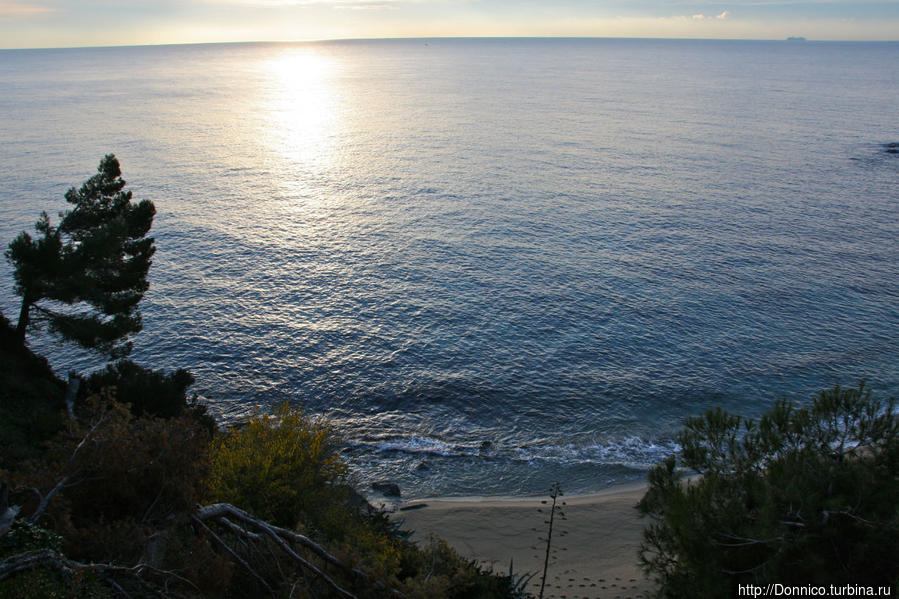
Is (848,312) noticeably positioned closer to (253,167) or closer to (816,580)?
(816,580)

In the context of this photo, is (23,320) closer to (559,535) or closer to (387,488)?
(387,488)

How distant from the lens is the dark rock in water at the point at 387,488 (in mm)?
33406

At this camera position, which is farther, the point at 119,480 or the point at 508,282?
the point at 508,282

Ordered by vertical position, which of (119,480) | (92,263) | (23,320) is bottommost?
(23,320)

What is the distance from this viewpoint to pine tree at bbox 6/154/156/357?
3020 cm

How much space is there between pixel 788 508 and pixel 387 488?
22167 millimetres

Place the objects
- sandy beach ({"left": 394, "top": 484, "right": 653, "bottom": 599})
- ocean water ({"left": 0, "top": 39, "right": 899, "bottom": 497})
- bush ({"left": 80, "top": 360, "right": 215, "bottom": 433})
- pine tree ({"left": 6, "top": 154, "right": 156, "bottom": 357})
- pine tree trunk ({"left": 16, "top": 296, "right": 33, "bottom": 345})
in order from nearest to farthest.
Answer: sandy beach ({"left": 394, "top": 484, "right": 653, "bottom": 599}), pine tree ({"left": 6, "top": 154, "right": 156, "bottom": 357}), bush ({"left": 80, "top": 360, "right": 215, "bottom": 433}), pine tree trunk ({"left": 16, "top": 296, "right": 33, "bottom": 345}), ocean water ({"left": 0, "top": 39, "right": 899, "bottom": 497})

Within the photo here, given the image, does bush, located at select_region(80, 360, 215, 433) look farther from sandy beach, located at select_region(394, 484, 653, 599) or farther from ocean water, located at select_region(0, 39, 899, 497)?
sandy beach, located at select_region(394, 484, 653, 599)

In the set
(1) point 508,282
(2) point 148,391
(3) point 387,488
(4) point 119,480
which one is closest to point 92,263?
(2) point 148,391

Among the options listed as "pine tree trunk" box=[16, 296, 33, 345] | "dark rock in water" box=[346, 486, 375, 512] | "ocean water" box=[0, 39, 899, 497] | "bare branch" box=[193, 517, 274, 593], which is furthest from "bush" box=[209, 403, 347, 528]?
"pine tree trunk" box=[16, 296, 33, 345]

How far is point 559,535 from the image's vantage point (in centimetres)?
3083

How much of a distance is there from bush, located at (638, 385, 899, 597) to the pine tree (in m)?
29.1

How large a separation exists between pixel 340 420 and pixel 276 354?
9758 mm

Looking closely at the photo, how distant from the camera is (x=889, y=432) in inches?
701
